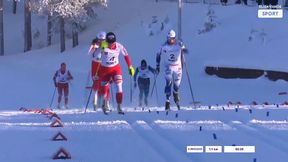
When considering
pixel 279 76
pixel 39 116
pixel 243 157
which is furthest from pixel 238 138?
pixel 279 76

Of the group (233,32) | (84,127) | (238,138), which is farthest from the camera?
(233,32)

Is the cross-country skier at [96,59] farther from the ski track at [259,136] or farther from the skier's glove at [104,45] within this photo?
the ski track at [259,136]

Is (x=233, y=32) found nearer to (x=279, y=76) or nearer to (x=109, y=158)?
(x=279, y=76)

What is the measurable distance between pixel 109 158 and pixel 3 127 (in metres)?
4.60

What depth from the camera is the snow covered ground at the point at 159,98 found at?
11.6 metres

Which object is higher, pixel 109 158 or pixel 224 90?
pixel 109 158

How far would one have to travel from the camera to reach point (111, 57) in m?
17.5
